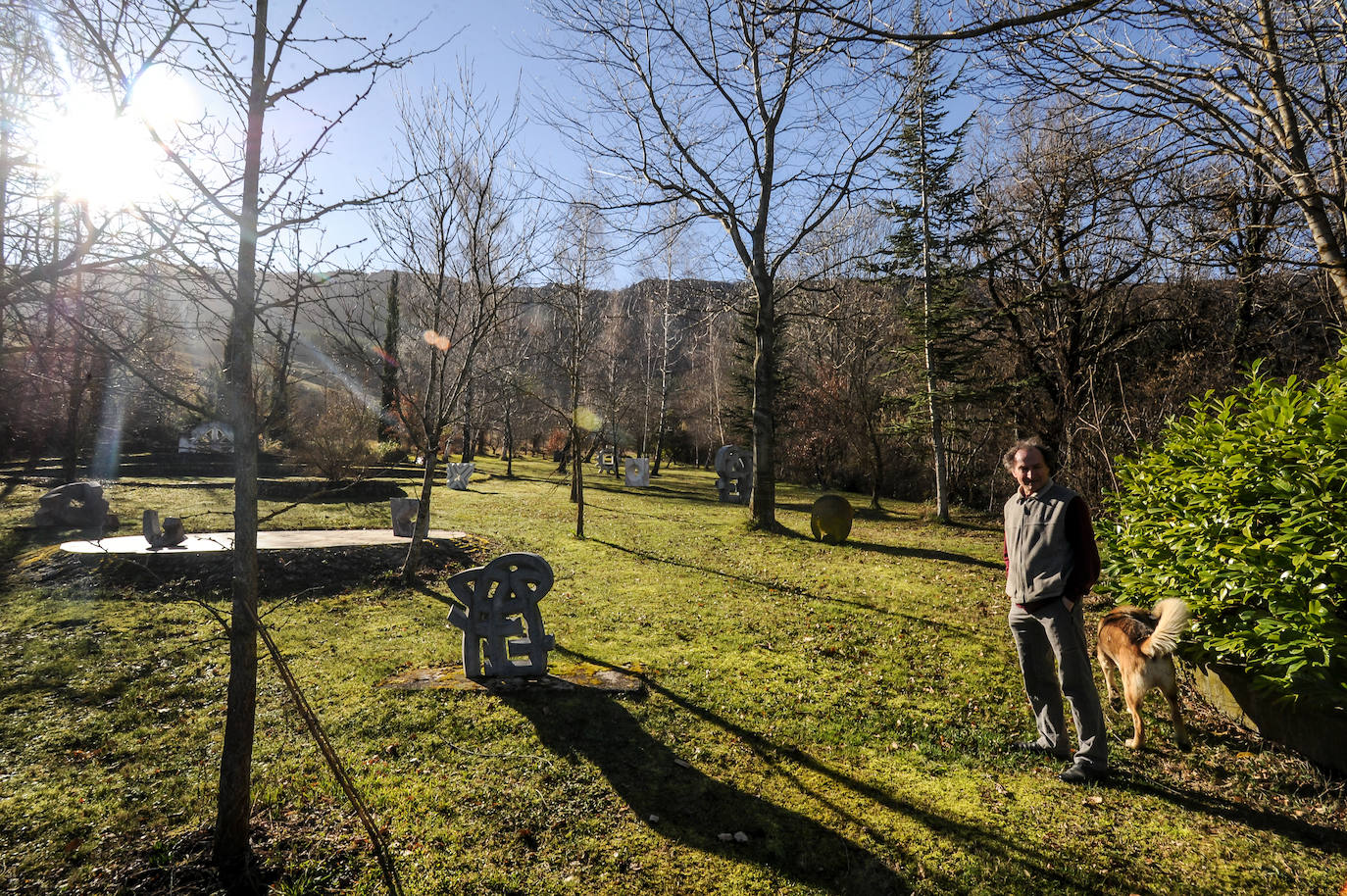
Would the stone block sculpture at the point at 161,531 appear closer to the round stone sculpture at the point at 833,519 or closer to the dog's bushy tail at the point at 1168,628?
the round stone sculpture at the point at 833,519

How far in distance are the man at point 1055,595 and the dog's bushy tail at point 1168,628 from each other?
51 cm

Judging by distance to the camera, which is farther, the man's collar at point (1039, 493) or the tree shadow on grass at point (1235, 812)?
the man's collar at point (1039, 493)

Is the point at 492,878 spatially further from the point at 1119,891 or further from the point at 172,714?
the point at 172,714

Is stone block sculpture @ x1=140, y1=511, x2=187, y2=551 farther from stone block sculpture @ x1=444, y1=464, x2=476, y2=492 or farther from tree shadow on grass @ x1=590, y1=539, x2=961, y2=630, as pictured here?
stone block sculpture @ x1=444, y1=464, x2=476, y2=492

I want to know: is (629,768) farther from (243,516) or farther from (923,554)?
(923,554)

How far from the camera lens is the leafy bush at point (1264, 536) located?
145 inches

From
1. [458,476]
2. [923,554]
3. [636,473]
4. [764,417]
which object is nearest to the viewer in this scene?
[923,554]

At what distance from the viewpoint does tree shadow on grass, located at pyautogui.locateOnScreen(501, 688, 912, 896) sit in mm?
3109

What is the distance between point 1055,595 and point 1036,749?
4.09 feet

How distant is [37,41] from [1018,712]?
954 cm

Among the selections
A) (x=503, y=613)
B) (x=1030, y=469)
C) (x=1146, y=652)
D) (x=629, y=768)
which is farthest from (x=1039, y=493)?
(x=503, y=613)

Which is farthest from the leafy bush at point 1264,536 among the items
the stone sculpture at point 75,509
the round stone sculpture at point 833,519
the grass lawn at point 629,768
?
the stone sculpture at point 75,509

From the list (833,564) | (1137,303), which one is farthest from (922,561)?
(1137,303)

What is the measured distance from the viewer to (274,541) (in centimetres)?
939
